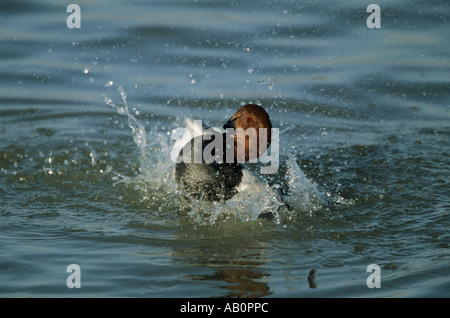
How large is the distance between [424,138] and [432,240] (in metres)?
2.26

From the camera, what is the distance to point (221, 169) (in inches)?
163

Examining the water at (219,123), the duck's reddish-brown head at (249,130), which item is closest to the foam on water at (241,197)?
the water at (219,123)

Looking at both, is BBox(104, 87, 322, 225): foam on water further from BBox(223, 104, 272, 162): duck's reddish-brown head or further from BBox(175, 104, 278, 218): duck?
BBox(223, 104, 272, 162): duck's reddish-brown head

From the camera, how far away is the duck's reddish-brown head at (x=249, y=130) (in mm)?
4293

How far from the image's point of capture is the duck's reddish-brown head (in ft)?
14.1

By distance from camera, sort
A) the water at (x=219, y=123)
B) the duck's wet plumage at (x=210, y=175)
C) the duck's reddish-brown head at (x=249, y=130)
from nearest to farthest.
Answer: the water at (x=219, y=123) < the duck's wet plumage at (x=210, y=175) < the duck's reddish-brown head at (x=249, y=130)

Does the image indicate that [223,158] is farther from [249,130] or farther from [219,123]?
[219,123]

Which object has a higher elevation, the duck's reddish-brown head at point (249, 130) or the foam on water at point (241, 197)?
the duck's reddish-brown head at point (249, 130)

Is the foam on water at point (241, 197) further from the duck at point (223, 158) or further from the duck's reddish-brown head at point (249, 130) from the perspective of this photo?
the duck's reddish-brown head at point (249, 130)

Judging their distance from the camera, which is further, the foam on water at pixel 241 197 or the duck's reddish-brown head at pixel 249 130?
the duck's reddish-brown head at pixel 249 130

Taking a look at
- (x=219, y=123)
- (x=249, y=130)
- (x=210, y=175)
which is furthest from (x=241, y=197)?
(x=219, y=123)

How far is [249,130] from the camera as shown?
14.2 feet

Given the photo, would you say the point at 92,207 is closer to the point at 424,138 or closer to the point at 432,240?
the point at 432,240

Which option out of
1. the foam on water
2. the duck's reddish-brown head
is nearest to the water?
the foam on water
